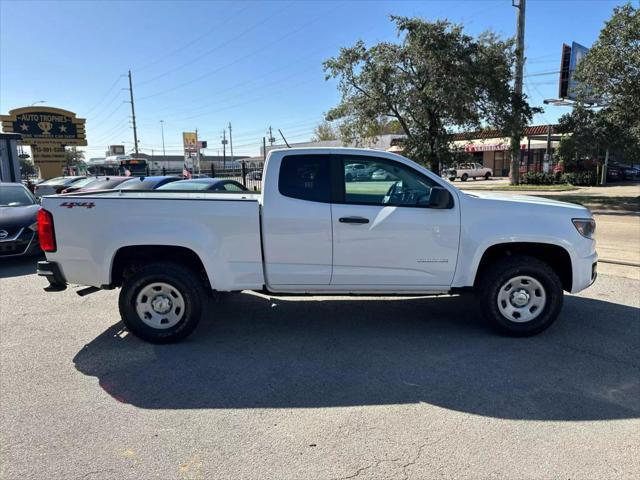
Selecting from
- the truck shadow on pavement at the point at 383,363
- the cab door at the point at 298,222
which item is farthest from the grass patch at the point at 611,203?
the cab door at the point at 298,222

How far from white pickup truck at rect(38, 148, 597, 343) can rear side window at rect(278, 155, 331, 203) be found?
10 mm

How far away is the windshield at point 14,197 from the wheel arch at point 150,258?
6.33 metres

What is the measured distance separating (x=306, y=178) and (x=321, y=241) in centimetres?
65

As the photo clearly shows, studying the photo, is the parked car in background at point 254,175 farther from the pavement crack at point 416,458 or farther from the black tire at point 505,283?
the pavement crack at point 416,458

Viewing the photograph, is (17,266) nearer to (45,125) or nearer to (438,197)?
(438,197)

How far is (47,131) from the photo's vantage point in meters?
33.8

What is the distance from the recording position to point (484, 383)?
3.90m

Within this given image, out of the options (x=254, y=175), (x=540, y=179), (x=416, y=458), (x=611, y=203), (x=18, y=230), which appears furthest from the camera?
(x=540, y=179)

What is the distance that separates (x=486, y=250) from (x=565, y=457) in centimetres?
222

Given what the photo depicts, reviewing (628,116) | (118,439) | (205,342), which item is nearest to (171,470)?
(118,439)

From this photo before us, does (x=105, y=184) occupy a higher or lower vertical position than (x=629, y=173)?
higher

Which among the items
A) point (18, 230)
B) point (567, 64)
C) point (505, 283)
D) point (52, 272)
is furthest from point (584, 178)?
point (52, 272)

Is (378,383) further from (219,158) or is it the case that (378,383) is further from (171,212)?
(219,158)

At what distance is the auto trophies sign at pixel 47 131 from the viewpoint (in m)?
32.7
